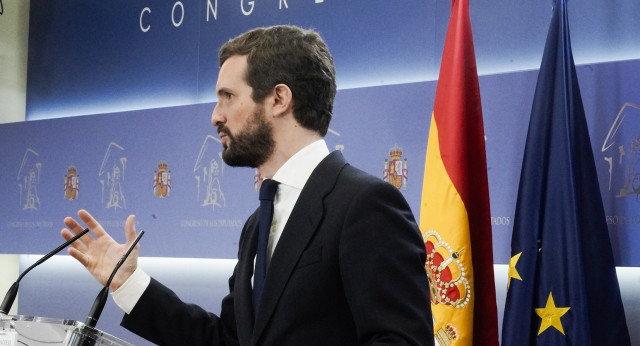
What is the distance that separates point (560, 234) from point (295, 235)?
1.73m

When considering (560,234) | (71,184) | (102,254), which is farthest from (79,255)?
(71,184)

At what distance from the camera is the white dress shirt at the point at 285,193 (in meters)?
1.86

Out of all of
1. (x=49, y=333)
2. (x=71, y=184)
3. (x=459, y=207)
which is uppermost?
(x=71, y=184)

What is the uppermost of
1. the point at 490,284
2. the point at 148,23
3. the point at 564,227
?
the point at 148,23

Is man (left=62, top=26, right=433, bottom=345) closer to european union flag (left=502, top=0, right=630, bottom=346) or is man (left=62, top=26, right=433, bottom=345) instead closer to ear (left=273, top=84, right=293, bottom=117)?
ear (left=273, top=84, right=293, bottom=117)

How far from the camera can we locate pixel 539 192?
324 centimetres

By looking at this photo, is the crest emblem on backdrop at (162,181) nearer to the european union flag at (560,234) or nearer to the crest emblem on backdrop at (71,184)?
the crest emblem on backdrop at (71,184)

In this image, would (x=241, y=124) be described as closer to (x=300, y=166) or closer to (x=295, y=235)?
(x=300, y=166)

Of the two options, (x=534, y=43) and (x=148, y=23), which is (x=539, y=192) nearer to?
(x=534, y=43)

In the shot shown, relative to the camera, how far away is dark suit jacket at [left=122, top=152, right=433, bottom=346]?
159 cm

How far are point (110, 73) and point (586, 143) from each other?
351 cm

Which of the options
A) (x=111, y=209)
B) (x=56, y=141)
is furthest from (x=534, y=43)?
(x=56, y=141)

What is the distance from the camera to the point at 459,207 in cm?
332

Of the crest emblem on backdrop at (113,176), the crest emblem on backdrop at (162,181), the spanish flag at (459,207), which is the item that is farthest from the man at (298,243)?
the crest emblem on backdrop at (113,176)
